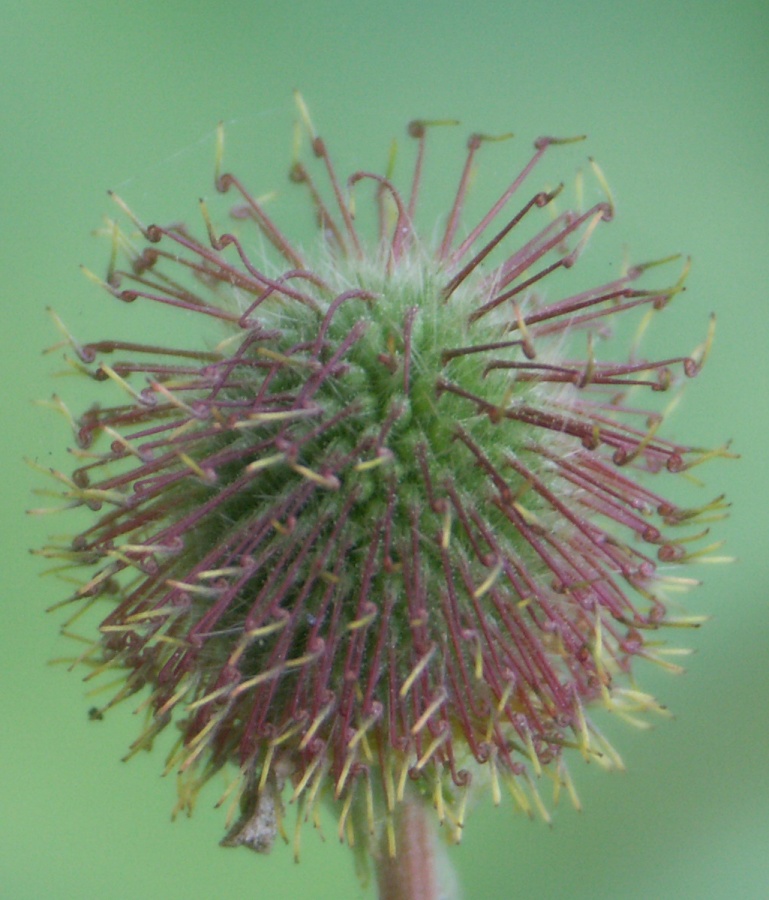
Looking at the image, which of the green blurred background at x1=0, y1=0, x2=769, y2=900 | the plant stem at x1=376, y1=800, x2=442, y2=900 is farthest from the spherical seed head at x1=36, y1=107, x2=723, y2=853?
the green blurred background at x1=0, y1=0, x2=769, y2=900

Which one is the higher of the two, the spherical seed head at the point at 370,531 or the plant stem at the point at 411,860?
the spherical seed head at the point at 370,531

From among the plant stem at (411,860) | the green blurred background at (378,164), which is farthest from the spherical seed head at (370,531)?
the green blurred background at (378,164)

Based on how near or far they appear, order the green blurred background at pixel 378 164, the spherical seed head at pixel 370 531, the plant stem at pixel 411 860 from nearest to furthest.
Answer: the spherical seed head at pixel 370 531 < the plant stem at pixel 411 860 < the green blurred background at pixel 378 164

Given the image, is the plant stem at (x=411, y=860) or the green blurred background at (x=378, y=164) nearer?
the plant stem at (x=411, y=860)

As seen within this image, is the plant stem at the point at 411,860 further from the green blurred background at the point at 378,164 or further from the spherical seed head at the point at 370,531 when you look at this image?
the green blurred background at the point at 378,164

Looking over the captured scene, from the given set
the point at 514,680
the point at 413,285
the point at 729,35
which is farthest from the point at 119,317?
the point at 729,35

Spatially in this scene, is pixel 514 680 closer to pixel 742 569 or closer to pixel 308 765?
pixel 308 765
